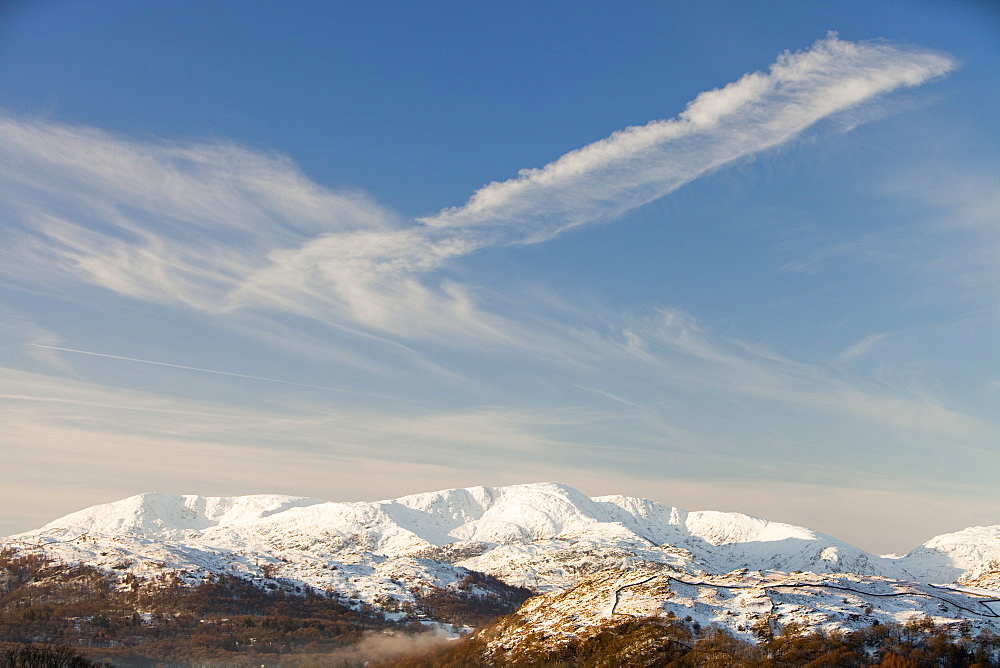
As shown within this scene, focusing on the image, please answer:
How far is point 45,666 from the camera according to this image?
Result: 569ft

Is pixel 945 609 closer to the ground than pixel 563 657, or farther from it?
farther from it

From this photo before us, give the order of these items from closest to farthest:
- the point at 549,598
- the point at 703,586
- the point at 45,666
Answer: the point at 703,586 → the point at 549,598 → the point at 45,666

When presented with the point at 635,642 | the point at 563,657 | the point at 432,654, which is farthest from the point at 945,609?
the point at 432,654

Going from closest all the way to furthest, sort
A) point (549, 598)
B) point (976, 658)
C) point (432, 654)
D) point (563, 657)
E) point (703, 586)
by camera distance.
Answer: point (976, 658), point (563, 657), point (703, 586), point (549, 598), point (432, 654)

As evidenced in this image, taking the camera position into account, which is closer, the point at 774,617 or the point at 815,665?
the point at 815,665

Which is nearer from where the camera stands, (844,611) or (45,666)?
(844,611)

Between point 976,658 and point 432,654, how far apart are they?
430ft

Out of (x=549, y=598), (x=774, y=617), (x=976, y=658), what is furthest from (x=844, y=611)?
(x=549, y=598)

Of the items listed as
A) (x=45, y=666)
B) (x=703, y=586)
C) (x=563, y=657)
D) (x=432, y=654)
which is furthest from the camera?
(x=432, y=654)

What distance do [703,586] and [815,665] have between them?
36.9m

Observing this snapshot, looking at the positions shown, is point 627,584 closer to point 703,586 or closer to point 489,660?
point 703,586

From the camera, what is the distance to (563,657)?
399 ft

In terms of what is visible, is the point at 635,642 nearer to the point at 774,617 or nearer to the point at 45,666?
the point at 774,617

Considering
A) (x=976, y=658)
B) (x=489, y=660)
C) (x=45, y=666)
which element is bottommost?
(x=45, y=666)
